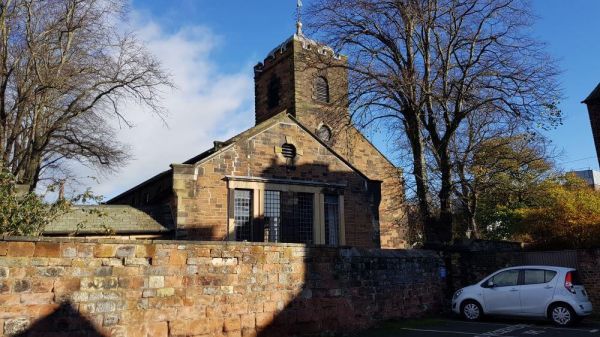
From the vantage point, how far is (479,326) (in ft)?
41.0

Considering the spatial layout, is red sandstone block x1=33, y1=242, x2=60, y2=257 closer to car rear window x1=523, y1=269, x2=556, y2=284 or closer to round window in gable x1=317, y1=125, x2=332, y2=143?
car rear window x1=523, y1=269, x2=556, y2=284

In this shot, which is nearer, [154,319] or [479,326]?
[154,319]

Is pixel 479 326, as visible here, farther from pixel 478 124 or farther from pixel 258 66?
pixel 258 66

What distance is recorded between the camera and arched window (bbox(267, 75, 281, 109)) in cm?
3306

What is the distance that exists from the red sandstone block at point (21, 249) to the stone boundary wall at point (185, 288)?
0.04 feet

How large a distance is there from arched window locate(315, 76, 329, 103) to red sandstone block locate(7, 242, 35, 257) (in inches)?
998

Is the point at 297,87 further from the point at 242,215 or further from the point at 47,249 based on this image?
the point at 47,249

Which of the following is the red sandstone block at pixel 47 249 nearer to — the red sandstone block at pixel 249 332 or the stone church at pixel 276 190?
the red sandstone block at pixel 249 332

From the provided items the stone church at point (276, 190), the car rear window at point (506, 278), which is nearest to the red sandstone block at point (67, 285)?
the stone church at point (276, 190)

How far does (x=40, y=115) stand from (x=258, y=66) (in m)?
19.3

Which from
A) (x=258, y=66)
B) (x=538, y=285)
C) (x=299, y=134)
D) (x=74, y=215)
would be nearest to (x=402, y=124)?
(x=299, y=134)

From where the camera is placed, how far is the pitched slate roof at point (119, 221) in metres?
16.6

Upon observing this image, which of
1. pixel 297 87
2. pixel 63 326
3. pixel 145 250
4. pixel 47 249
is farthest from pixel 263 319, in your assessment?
pixel 297 87

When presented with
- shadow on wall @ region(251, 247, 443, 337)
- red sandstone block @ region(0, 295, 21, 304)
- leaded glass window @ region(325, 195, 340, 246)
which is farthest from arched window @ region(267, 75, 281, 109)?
red sandstone block @ region(0, 295, 21, 304)
